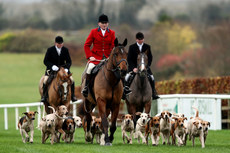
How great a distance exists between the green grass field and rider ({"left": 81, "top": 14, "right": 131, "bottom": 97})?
190 cm

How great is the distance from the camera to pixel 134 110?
49.4ft

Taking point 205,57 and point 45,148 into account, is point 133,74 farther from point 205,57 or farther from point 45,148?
point 205,57

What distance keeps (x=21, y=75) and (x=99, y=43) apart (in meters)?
56.7

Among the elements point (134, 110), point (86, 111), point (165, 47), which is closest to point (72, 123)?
point (86, 111)

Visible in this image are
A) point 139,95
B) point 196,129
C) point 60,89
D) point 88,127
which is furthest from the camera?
point 139,95

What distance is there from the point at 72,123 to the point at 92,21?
189ft

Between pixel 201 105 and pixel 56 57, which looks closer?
pixel 56 57

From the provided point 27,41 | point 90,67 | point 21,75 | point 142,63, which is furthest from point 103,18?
point 21,75

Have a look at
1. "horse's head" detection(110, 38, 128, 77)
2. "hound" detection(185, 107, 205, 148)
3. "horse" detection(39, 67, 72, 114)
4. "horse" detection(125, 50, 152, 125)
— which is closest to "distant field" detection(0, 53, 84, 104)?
"horse" detection(39, 67, 72, 114)

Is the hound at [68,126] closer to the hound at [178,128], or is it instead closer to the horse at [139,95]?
the horse at [139,95]

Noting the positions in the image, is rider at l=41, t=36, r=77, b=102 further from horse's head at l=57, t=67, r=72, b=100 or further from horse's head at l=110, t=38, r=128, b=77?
horse's head at l=110, t=38, r=128, b=77

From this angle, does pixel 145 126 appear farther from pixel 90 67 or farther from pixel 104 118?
pixel 90 67

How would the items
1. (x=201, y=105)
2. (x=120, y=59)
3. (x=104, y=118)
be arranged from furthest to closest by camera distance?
(x=201, y=105) < (x=104, y=118) < (x=120, y=59)

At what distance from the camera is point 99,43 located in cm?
1402
